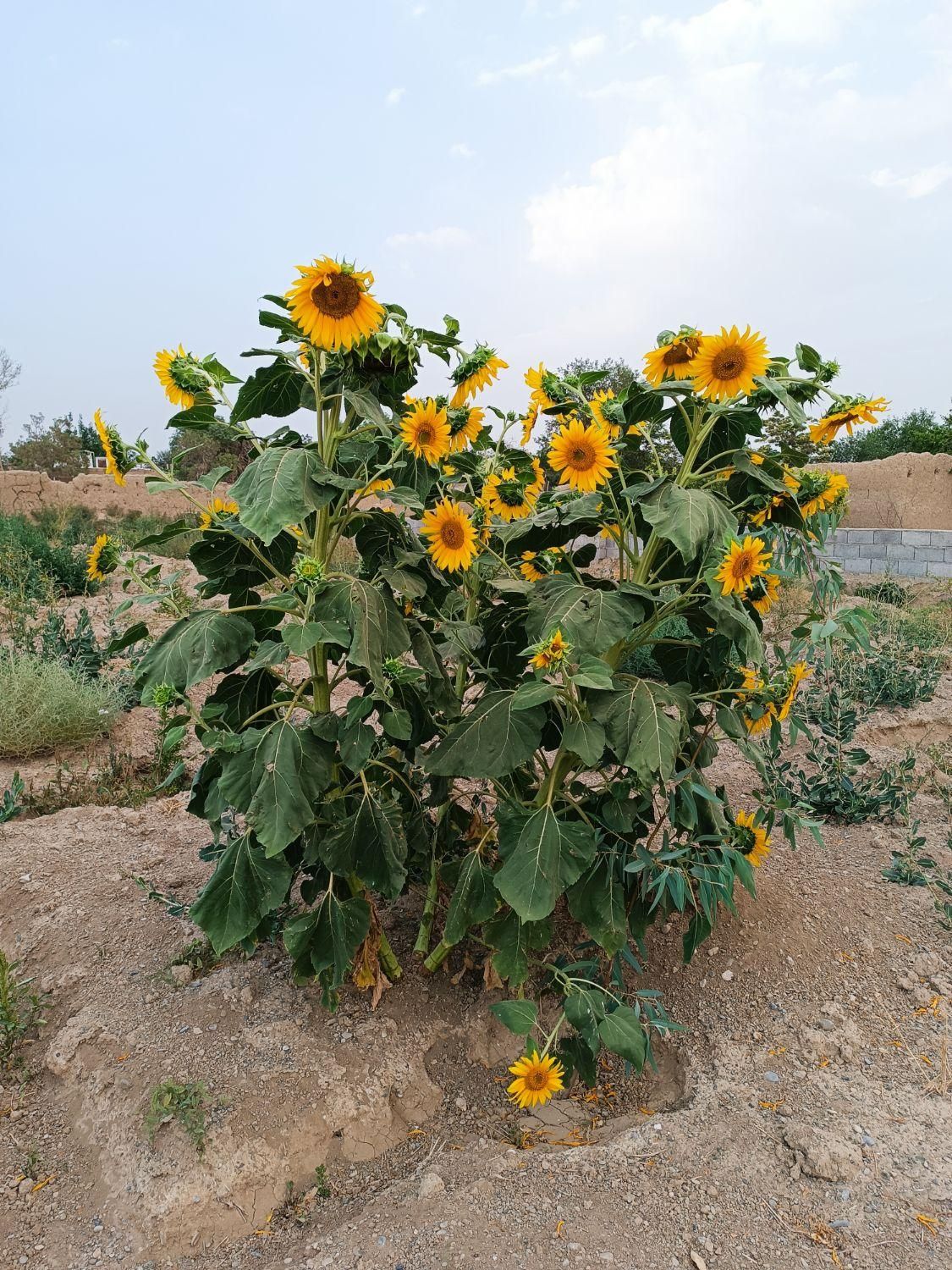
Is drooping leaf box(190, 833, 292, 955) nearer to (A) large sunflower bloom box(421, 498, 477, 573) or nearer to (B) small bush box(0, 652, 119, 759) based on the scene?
(A) large sunflower bloom box(421, 498, 477, 573)

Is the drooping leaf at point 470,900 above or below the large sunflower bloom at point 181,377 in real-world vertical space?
below

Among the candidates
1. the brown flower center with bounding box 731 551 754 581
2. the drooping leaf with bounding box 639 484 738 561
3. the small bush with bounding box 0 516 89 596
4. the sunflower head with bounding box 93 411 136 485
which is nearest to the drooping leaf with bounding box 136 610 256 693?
the sunflower head with bounding box 93 411 136 485

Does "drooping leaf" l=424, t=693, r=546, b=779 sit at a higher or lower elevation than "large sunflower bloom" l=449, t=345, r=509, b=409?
lower

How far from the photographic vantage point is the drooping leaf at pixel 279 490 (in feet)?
4.75

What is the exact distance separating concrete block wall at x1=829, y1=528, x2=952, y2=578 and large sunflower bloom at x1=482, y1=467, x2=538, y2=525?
30.9 feet

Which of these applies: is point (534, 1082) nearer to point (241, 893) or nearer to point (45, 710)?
point (241, 893)

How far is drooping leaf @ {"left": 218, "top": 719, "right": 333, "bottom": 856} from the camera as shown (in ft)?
5.35

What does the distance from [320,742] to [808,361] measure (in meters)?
1.30

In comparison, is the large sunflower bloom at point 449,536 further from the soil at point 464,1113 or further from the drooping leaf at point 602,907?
the soil at point 464,1113

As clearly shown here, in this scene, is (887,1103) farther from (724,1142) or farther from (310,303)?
(310,303)

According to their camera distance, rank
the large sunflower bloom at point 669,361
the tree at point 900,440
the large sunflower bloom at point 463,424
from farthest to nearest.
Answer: the tree at point 900,440 < the large sunflower bloom at point 463,424 < the large sunflower bloom at point 669,361

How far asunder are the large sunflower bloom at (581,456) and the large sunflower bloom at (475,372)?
0.25 m

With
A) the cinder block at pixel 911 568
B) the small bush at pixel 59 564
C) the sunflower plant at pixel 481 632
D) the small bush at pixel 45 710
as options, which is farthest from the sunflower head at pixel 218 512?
the cinder block at pixel 911 568

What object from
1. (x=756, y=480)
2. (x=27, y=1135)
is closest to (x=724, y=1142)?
(x=756, y=480)
